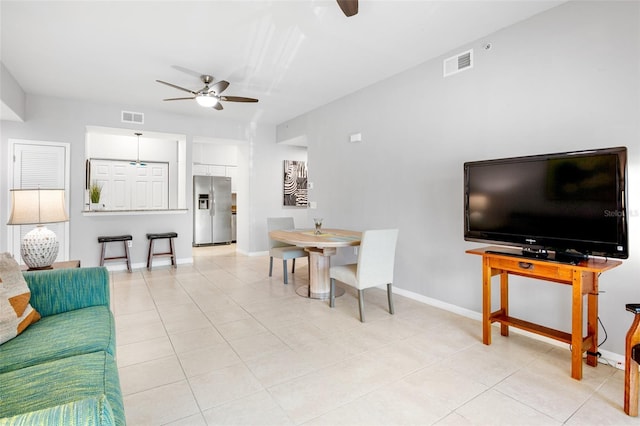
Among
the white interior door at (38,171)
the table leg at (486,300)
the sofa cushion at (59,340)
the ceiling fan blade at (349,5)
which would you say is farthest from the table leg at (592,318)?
the white interior door at (38,171)

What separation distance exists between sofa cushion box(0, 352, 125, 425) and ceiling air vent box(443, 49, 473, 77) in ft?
12.0

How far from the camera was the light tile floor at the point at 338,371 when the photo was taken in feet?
5.69

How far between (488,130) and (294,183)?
4.69m

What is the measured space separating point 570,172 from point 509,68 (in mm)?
1239

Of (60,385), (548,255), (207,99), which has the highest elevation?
(207,99)

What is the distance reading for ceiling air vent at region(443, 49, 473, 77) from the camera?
316 cm

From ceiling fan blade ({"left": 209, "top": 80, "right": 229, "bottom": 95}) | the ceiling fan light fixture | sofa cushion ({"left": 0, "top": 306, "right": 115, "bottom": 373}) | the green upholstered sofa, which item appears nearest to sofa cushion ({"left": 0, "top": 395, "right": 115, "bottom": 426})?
the green upholstered sofa

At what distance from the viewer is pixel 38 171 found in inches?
185

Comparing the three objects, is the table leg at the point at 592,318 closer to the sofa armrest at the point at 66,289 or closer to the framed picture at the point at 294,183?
the sofa armrest at the point at 66,289

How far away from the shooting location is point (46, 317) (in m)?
1.92

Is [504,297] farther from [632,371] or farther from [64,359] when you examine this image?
[64,359]

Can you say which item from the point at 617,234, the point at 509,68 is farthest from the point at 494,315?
the point at 509,68

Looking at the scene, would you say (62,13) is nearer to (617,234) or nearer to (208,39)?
(208,39)

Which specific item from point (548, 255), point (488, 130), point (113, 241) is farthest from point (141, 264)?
point (548, 255)
